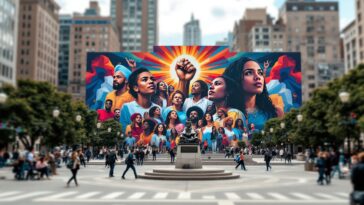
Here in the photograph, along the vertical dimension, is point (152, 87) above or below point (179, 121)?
above

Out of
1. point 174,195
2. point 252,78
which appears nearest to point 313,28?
point 252,78

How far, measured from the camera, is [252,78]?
12469cm

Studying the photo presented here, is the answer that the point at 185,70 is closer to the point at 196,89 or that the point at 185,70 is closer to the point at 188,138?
the point at 196,89

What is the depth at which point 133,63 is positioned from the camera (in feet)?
413

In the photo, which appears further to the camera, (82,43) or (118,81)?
(82,43)

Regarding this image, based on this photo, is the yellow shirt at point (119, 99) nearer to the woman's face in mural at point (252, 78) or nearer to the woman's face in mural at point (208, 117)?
the woman's face in mural at point (208, 117)

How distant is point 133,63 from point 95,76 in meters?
11.5

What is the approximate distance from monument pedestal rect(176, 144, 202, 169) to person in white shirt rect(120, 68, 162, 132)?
8821 centimetres

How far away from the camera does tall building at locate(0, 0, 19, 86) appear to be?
84.6 meters

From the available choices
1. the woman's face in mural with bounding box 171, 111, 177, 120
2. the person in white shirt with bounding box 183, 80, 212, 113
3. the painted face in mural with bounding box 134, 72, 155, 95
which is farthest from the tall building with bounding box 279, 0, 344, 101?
the painted face in mural with bounding box 134, 72, 155, 95

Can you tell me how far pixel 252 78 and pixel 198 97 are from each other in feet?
53.5

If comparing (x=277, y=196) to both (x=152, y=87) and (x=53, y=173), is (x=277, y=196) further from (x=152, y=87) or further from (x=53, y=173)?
(x=152, y=87)

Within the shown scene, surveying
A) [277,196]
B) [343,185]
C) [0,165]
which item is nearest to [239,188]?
[277,196]

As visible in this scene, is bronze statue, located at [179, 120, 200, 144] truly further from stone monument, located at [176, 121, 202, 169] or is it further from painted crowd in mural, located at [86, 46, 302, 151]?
painted crowd in mural, located at [86, 46, 302, 151]
